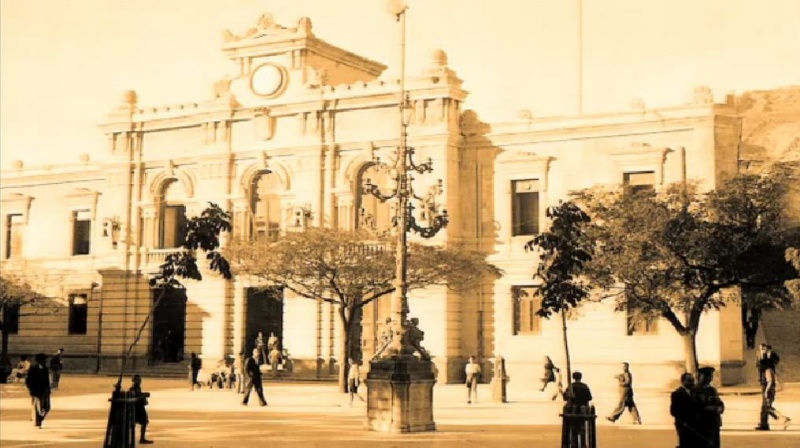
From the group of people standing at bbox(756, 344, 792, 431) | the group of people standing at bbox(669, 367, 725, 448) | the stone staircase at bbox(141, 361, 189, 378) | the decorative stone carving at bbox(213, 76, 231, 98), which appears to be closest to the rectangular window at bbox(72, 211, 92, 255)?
the stone staircase at bbox(141, 361, 189, 378)

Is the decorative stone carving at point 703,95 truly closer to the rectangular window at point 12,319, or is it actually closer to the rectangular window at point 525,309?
the rectangular window at point 525,309

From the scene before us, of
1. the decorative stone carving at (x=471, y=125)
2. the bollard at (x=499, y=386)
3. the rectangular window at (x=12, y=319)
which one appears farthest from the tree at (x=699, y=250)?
the rectangular window at (x=12, y=319)

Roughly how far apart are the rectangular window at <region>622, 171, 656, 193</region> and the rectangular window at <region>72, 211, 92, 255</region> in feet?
84.9

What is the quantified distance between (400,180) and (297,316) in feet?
74.6

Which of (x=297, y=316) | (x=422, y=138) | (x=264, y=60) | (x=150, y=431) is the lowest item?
(x=150, y=431)

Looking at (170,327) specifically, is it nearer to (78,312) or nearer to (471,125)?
(78,312)

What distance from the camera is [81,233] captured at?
5556 cm

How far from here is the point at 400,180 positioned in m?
25.8

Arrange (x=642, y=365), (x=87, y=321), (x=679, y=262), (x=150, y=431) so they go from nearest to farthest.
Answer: (x=150, y=431), (x=679, y=262), (x=642, y=365), (x=87, y=321)

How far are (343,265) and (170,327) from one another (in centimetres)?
1592

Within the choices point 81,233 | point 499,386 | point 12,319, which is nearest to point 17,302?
point 12,319

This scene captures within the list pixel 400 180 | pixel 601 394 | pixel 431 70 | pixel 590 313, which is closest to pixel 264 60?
pixel 431 70

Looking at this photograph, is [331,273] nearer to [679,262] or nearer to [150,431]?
[679,262]

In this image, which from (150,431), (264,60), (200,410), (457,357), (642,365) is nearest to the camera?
(150,431)
